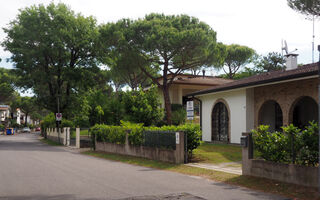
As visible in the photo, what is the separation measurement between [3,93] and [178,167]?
6914 centimetres

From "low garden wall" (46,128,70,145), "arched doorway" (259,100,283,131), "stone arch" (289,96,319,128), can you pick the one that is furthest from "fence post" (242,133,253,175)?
"low garden wall" (46,128,70,145)

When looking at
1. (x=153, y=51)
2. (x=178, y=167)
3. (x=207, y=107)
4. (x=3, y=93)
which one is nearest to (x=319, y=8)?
(x=207, y=107)

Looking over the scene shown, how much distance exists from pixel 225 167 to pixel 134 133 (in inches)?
265

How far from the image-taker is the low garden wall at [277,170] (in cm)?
876

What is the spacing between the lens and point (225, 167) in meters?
13.2

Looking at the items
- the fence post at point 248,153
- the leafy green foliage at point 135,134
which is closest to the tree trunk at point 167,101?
the leafy green foliage at point 135,134

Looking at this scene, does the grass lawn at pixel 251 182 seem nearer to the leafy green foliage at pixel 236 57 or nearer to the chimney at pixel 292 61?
the chimney at pixel 292 61

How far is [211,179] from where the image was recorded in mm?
11008

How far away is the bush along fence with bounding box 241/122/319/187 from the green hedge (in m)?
4.07

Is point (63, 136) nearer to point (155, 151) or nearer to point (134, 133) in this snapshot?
point (134, 133)

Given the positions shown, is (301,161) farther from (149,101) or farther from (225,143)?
(149,101)

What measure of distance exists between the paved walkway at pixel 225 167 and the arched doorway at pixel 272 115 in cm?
817

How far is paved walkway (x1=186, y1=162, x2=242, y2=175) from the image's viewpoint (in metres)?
12.3

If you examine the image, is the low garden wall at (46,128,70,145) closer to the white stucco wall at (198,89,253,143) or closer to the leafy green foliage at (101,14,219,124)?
the leafy green foliage at (101,14,219,124)
